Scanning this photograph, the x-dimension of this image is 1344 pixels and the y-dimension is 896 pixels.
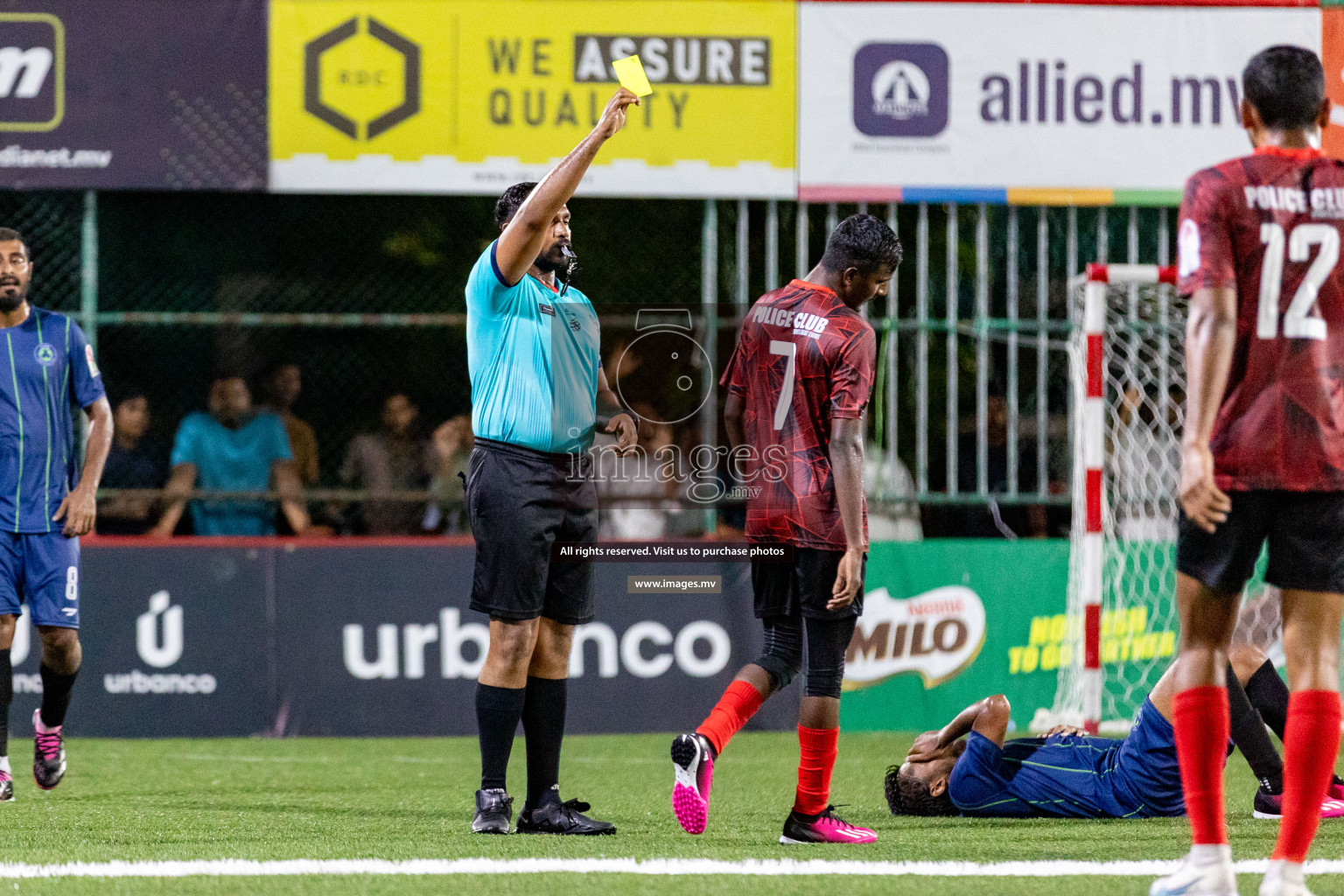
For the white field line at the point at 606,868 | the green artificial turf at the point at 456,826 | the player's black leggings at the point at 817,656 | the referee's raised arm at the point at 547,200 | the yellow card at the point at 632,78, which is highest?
the yellow card at the point at 632,78

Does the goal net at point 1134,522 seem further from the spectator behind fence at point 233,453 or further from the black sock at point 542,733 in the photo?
the spectator behind fence at point 233,453

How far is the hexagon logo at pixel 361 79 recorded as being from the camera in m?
10.1

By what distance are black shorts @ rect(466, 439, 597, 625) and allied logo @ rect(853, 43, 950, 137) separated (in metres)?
5.28

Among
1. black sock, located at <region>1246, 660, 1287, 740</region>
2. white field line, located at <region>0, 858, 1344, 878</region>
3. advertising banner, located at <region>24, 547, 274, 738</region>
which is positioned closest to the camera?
white field line, located at <region>0, 858, 1344, 878</region>

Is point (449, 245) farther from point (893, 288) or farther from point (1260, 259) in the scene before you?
point (1260, 259)

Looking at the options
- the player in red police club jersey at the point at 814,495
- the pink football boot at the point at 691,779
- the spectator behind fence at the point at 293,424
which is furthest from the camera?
the spectator behind fence at the point at 293,424

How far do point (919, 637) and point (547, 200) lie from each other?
5.54 metres

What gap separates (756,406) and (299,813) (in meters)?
2.42

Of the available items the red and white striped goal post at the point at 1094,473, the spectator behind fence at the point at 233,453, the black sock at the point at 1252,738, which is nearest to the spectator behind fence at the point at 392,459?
the spectator behind fence at the point at 233,453

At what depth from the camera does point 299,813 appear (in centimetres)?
642

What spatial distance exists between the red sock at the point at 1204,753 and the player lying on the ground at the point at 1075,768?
5.73 feet

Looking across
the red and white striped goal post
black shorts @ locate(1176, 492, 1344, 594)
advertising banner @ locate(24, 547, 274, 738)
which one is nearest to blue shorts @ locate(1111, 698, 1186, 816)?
black shorts @ locate(1176, 492, 1344, 594)

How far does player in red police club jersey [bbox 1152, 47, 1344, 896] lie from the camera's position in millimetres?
4164

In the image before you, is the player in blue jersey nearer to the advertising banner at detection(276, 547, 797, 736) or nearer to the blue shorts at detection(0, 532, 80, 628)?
the blue shorts at detection(0, 532, 80, 628)
